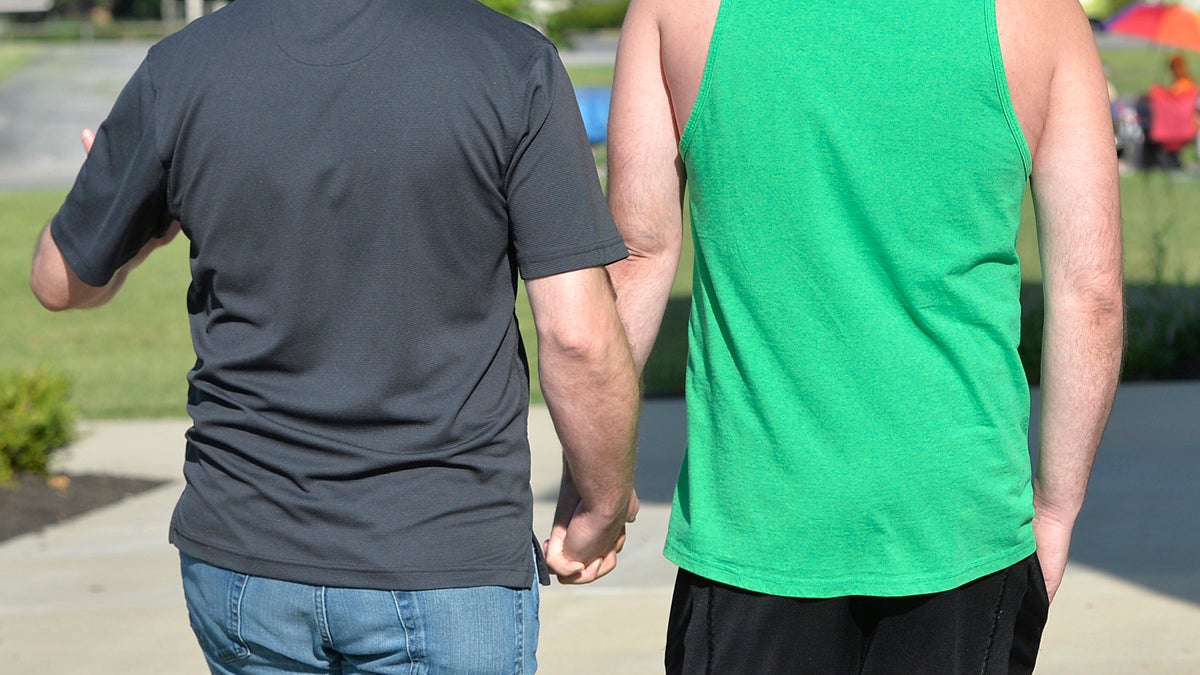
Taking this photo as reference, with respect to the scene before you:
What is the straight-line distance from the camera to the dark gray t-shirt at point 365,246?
6.61 feet

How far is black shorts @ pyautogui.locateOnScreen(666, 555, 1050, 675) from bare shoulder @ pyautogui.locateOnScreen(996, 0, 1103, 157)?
669 millimetres

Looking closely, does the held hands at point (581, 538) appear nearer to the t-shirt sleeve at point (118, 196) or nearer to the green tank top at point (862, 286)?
the green tank top at point (862, 286)

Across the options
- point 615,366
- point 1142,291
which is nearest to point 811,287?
point 615,366

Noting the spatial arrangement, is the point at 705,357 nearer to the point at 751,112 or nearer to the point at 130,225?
the point at 751,112

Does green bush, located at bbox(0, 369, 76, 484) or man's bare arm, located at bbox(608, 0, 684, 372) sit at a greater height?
man's bare arm, located at bbox(608, 0, 684, 372)

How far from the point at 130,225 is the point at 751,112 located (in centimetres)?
93

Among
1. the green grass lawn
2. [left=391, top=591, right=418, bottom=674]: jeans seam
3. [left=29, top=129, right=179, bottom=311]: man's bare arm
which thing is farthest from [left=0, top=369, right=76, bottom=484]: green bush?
[left=391, top=591, right=418, bottom=674]: jeans seam

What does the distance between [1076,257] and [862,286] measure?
1.19ft

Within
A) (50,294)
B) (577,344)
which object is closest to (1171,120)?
(577,344)

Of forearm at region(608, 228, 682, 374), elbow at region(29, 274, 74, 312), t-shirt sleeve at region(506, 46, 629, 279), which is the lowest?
elbow at region(29, 274, 74, 312)

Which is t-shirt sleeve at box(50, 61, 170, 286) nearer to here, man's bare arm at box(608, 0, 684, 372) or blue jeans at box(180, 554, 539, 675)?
blue jeans at box(180, 554, 539, 675)

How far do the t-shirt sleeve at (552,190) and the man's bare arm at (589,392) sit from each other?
3 cm

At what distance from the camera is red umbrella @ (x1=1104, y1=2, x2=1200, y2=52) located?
1413cm

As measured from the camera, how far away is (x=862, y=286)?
6.69 feet
